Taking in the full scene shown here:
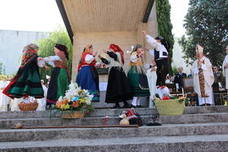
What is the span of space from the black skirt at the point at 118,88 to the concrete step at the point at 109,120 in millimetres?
1377

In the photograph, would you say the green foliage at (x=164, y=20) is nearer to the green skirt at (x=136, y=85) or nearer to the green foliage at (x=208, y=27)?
the green skirt at (x=136, y=85)

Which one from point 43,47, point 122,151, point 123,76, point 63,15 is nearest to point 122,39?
point 63,15

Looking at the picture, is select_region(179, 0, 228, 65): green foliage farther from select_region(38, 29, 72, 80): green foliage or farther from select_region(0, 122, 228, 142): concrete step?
select_region(0, 122, 228, 142): concrete step

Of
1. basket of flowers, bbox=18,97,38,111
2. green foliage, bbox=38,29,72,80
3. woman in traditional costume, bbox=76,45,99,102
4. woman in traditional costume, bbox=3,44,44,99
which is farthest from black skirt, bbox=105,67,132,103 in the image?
green foliage, bbox=38,29,72,80

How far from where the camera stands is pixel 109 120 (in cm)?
417

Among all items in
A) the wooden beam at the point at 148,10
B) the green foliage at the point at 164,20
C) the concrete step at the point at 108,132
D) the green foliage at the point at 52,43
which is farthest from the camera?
the green foliage at the point at 52,43

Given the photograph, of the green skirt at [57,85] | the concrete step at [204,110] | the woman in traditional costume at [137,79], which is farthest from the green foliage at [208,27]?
the green skirt at [57,85]

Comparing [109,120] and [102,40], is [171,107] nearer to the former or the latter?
[109,120]

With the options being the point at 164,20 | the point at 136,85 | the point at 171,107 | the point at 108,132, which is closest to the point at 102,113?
the point at 108,132

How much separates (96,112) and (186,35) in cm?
1419

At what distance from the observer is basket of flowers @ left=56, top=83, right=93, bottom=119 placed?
419 centimetres

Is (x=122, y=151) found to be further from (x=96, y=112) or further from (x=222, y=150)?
(x=96, y=112)

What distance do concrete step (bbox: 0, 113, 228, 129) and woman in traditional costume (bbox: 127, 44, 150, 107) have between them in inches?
61.5

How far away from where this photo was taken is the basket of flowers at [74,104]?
165 inches
